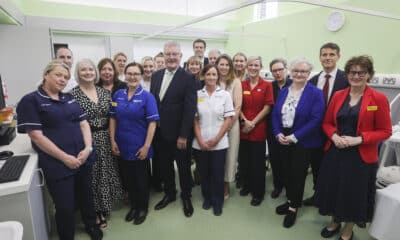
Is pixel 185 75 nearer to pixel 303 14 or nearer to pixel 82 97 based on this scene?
pixel 82 97

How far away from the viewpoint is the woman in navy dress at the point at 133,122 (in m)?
1.99

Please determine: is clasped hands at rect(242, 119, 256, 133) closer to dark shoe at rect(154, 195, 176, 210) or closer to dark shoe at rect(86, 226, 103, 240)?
dark shoe at rect(154, 195, 176, 210)

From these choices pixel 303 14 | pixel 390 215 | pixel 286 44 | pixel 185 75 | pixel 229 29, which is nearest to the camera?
pixel 390 215

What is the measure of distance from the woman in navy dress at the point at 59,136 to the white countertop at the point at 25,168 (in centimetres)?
9

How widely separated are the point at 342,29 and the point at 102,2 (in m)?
4.83

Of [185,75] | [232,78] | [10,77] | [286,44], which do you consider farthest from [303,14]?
[10,77]

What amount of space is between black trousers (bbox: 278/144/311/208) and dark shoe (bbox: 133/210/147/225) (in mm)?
1362

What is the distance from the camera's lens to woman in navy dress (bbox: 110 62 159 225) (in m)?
1.99

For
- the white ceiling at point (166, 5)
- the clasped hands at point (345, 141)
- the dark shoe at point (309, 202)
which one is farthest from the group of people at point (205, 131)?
the white ceiling at point (166, 5)

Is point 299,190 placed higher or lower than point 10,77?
lower

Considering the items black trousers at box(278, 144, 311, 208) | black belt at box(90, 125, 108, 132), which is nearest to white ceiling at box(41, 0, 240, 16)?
black belt at box(90, 125, 108, 132)

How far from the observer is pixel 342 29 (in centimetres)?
402

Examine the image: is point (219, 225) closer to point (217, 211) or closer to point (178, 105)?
point (217, 211)

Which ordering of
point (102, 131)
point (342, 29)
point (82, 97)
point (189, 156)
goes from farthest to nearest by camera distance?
point (342, 29)
point (189, 156)
point (102, 131)
point (82, 97)
